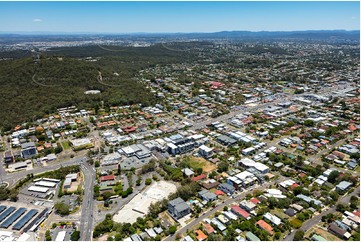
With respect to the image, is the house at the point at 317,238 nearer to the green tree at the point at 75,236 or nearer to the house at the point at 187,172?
the house at the point at 187,172

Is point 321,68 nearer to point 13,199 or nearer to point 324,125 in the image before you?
point 324,125

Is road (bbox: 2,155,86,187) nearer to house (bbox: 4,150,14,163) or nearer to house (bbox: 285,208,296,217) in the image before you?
house (bbox: 4,150,14,163)

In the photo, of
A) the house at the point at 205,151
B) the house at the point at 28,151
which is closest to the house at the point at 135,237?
the house at the point at 205,151

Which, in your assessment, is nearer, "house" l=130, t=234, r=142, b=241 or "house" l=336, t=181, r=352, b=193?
"house" l=130, t=234, r=142, b=241

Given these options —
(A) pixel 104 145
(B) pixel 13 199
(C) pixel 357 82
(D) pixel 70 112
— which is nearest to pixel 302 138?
(A) pixel 104 145

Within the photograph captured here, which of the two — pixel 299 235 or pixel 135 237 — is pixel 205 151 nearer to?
pixel 135 237

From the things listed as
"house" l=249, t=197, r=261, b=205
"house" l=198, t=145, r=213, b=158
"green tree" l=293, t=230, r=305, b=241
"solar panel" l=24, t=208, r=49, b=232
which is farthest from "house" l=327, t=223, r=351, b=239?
"solar panel" l=24, t=208, r=49, b=232
